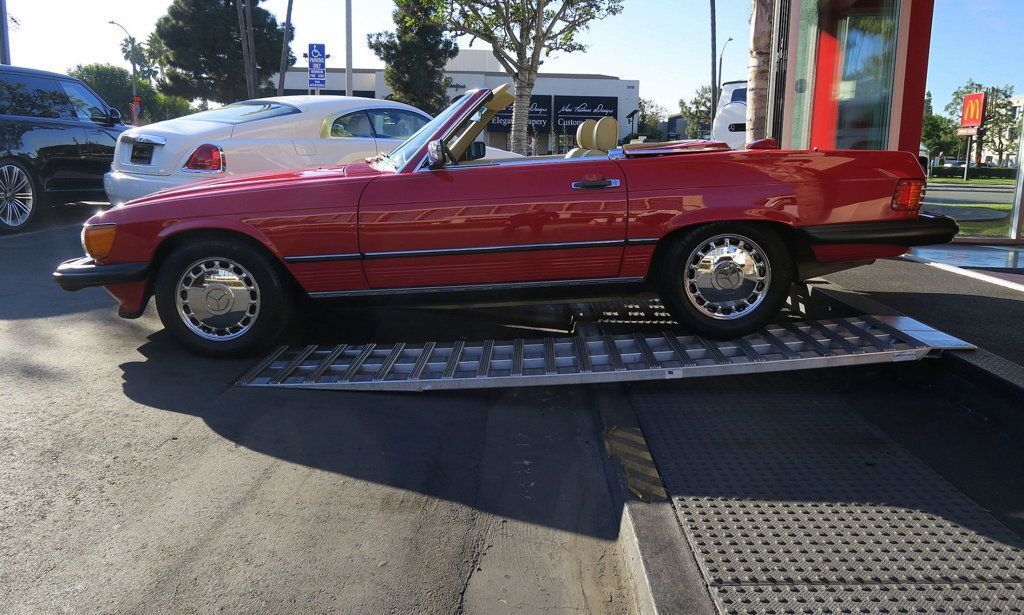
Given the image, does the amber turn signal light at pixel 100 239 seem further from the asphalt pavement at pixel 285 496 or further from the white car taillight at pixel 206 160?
the white car taillight at pixel 206 160

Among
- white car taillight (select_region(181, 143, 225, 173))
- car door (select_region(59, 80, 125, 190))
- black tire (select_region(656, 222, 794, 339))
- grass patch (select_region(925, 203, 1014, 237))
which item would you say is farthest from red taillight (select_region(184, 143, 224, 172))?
grass patch (select_region(925, 203, 1014, 237))

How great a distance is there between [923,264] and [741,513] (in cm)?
561

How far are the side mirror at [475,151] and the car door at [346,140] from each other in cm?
339

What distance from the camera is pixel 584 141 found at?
16.3 ft

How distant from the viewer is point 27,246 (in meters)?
8.18

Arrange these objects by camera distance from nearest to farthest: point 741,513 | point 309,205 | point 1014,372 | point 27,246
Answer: point 741,513 → point 1014,372 → point 309,205 → point 27,246

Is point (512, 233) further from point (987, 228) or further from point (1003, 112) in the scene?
point (1003, 112)

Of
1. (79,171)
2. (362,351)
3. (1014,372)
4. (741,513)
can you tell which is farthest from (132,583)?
(79,171)

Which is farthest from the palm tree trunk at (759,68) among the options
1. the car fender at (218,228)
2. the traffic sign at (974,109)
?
the car fender at (218,228)

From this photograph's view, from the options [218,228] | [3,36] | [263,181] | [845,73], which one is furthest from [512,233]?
[3,36]

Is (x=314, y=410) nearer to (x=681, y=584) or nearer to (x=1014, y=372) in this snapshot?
(x=681, y=584)

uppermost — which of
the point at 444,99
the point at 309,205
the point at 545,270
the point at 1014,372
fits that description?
the point at 444,99

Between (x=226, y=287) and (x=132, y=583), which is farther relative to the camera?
(x=226, y=287)

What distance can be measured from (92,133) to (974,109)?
1147 cm
